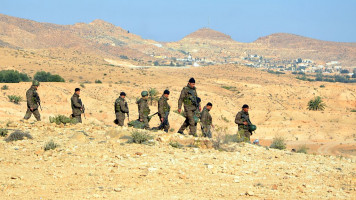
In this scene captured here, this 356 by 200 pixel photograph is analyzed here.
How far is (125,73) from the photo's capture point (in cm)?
5612

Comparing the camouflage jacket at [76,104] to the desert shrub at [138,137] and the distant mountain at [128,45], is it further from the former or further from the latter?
the distant mountain at [128,45]

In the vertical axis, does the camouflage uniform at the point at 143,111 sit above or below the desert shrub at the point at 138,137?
above

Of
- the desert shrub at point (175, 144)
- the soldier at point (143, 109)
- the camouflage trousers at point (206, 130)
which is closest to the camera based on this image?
the desert shrub at point (175, 144)

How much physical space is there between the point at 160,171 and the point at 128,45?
148370mm

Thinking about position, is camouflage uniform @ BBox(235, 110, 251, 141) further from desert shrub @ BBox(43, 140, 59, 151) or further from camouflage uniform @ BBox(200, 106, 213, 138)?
desert shrub @ BBox(43, 140, 59, 151)

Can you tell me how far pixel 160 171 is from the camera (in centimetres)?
692

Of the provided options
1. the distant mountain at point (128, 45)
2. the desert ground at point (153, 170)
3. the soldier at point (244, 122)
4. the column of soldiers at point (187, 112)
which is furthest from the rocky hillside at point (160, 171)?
the distant mountain at point (128, 45)

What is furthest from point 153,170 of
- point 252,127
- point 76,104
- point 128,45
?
point 128,45

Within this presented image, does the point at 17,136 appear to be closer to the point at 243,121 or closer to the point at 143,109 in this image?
the point at 143,109

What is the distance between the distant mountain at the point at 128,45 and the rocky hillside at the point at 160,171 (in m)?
88.6

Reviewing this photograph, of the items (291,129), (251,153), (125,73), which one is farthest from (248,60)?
(251,153)

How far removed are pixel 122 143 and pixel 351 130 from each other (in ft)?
73.8

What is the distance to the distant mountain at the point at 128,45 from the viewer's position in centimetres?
10700

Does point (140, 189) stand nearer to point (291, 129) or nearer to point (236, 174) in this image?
point (236, 174)
